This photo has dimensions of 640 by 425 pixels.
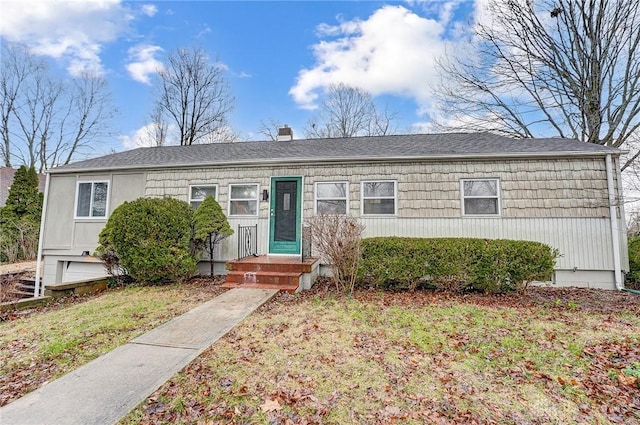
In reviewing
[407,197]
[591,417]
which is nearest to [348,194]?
[407,197]

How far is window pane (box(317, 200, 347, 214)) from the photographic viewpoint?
820cm

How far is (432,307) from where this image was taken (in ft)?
16.9

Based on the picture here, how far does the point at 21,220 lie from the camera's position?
1403 centimetres

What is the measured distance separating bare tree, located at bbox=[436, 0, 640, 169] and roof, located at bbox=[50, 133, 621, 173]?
5372 millimetres

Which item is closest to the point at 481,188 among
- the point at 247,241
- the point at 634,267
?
the point at 634,267

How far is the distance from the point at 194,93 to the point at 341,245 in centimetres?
1929

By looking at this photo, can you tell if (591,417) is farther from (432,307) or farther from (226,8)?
(226,8)

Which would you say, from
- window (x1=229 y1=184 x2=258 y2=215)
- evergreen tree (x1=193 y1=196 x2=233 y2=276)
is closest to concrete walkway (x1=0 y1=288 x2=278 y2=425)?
evergreen tree (x1=193 y1=196 x2=233 y2=276)

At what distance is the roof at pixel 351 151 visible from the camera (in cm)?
749

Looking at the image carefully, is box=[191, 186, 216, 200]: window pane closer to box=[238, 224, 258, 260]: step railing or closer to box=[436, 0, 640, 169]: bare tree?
box=[238, 224, 258, 260]: step railing

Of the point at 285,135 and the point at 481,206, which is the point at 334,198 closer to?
the point at 481,206

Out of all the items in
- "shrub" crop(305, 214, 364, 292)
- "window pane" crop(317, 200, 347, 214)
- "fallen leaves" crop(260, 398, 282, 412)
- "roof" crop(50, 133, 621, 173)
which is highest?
"roof" crop(50, 133, 621, 173)

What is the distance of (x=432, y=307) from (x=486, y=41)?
12999 mm

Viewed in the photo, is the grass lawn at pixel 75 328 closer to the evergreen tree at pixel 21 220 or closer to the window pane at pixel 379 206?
the window pane at pixel 379 206
